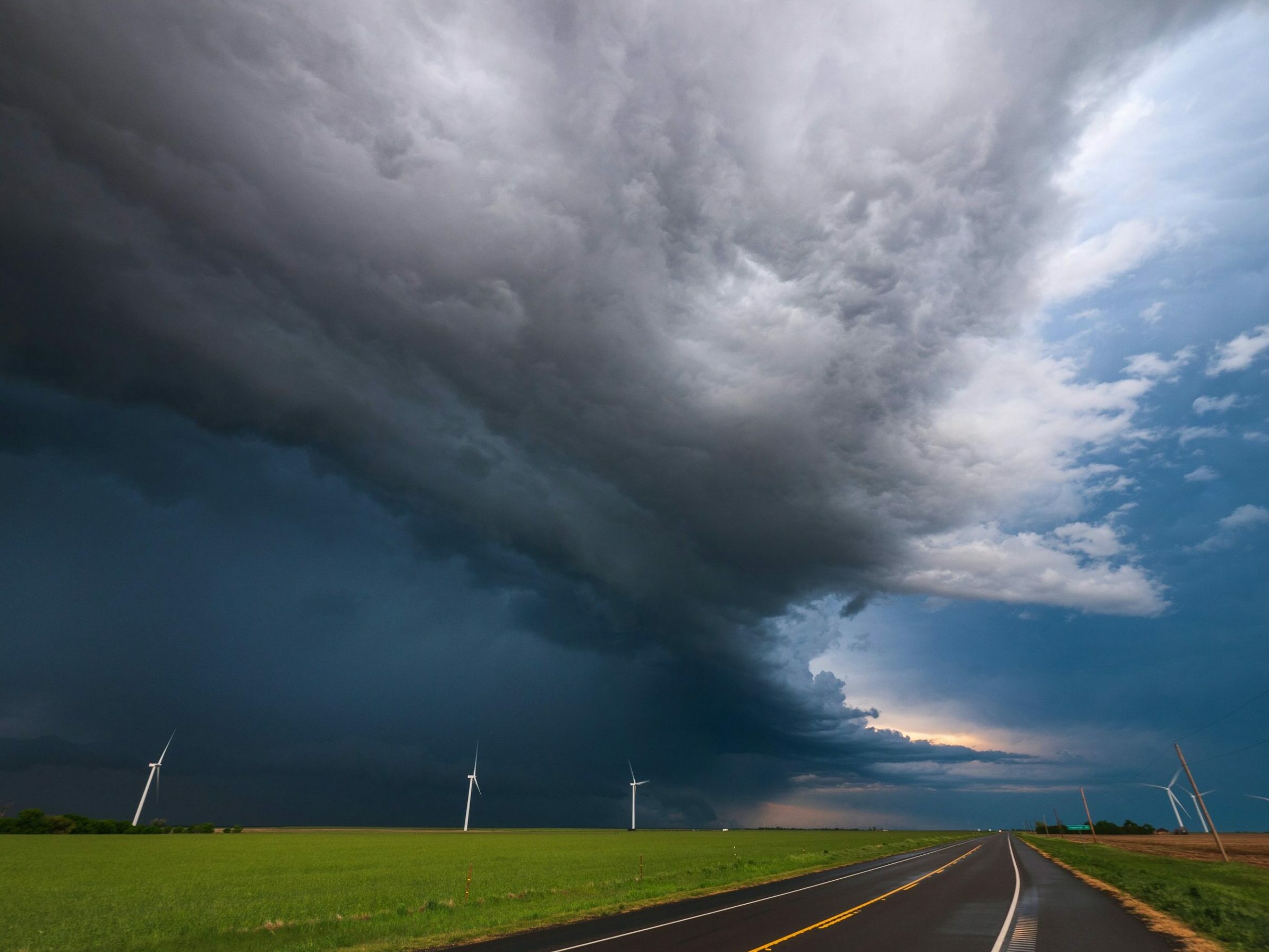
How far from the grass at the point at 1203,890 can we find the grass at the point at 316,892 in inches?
862

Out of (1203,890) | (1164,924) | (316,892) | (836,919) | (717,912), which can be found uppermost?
(1203,890)

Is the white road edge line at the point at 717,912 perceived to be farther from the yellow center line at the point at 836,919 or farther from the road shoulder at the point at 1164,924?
the road shoulder at the point at 1164,924

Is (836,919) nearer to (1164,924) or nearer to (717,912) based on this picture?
(717,912)

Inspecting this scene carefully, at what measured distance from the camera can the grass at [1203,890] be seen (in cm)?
2272

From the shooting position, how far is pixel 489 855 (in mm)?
80000

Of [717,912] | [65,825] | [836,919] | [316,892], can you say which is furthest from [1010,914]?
[65,825]

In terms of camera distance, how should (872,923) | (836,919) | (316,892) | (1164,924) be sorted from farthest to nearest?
(316,892) < (836,919) < (1164,924) < (872,923)

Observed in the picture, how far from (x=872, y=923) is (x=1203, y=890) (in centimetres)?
2055

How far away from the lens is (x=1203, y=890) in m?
32.6

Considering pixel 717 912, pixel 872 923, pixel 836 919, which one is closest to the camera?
pixel 872 923

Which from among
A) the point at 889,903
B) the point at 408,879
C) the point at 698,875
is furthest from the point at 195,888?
the point at 889,903

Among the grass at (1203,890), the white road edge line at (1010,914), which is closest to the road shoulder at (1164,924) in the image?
the grass at (1203,890)

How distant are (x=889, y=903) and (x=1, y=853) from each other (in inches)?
3502

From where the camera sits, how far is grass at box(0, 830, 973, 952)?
80.7 ft
